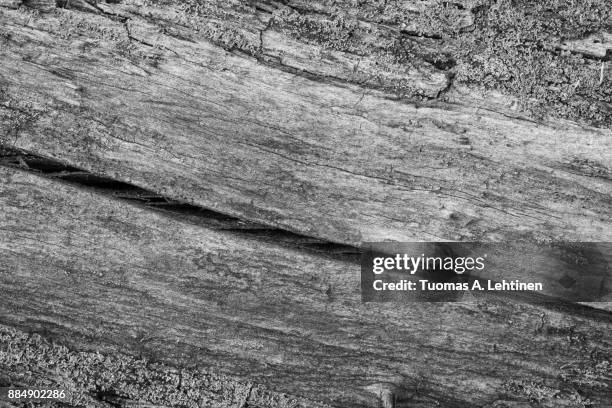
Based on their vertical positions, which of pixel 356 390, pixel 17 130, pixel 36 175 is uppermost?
pixel 17 130

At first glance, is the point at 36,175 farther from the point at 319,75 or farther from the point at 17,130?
the point at 319,75

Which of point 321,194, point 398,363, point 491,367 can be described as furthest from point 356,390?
point 321,194

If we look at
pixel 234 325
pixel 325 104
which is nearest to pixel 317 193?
pixel 325 104

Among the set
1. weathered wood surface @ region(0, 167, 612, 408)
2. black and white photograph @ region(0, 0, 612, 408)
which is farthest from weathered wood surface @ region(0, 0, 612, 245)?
weathered wood surface @ region(0, 167, 612, 408)

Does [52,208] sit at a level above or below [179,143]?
below

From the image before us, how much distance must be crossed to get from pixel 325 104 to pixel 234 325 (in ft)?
6.37

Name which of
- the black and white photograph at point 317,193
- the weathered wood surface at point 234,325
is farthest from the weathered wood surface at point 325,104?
the weathered wood surface at point 234,325

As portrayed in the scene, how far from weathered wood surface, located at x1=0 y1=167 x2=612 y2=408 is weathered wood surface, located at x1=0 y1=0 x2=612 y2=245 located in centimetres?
38

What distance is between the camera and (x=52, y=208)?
14.0 ft

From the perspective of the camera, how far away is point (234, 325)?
14.0 feet

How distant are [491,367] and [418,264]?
1.01m

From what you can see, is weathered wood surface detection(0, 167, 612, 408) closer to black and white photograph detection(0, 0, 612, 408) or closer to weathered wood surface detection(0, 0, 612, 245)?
black and white photograph detection(0, 0, 612, 408)

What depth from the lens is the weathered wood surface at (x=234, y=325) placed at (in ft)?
13.7

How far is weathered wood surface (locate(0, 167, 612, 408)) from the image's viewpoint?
164 inches
